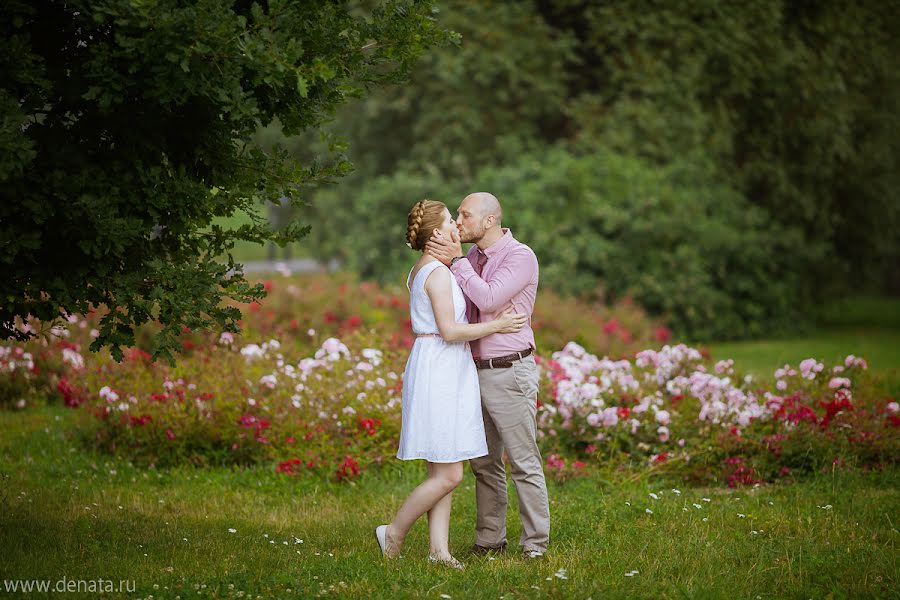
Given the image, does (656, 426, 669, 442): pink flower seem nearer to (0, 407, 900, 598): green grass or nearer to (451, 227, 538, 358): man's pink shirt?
(0, 407, 900, 598): green grass

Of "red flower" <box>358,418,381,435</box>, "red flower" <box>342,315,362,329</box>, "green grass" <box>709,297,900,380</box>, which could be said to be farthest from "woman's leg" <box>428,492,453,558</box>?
"red flower" <box>342,315,362,329</box>

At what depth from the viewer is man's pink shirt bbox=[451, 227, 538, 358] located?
5.03m

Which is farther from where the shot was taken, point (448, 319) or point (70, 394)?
point (70, 394)

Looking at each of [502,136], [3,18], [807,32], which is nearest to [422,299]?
[3,18]

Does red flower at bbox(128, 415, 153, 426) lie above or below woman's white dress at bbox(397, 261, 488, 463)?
below

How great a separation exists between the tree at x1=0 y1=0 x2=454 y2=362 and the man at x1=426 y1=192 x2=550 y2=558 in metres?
0.82

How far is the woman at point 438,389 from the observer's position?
4930 millimetres

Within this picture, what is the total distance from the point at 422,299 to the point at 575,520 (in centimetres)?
182

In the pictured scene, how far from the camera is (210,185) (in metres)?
4.88

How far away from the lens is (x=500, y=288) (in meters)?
5.03

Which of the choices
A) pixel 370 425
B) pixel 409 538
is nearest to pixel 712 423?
pixel 370 425

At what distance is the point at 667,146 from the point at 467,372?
1178cm

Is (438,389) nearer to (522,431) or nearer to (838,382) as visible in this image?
(522,431)

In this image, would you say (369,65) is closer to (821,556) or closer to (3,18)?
(3,18)
